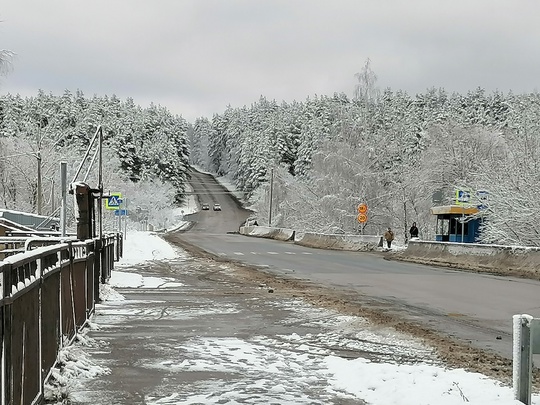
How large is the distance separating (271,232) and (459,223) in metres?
31.3

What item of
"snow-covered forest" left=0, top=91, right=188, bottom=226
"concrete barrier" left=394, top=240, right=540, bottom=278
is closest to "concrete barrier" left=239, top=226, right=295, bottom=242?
"snow-covered forest" left=0, top=91, right=188, bottom=226

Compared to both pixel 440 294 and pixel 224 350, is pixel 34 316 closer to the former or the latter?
pixel 224 350

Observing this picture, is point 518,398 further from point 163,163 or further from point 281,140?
point 163,163

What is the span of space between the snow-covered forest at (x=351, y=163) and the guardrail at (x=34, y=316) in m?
26.8

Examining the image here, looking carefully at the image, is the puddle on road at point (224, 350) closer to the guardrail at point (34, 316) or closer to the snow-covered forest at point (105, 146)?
the guardrail at point (34, 316)

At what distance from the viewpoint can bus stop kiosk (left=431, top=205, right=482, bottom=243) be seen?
1515 inches

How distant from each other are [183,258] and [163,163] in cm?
11992

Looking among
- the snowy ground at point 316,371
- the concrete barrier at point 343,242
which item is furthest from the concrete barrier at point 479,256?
the snowy ground at point 316,371

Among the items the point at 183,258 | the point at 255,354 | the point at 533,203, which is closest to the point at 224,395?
the point at 255,354

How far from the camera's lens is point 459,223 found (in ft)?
130

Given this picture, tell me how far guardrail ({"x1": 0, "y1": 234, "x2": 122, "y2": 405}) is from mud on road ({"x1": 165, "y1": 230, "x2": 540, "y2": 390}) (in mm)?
4557

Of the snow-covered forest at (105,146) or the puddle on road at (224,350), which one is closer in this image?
the puddle on road at (224,350)

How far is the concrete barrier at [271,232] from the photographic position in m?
61.5

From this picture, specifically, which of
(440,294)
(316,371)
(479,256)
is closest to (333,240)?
(479,256)
